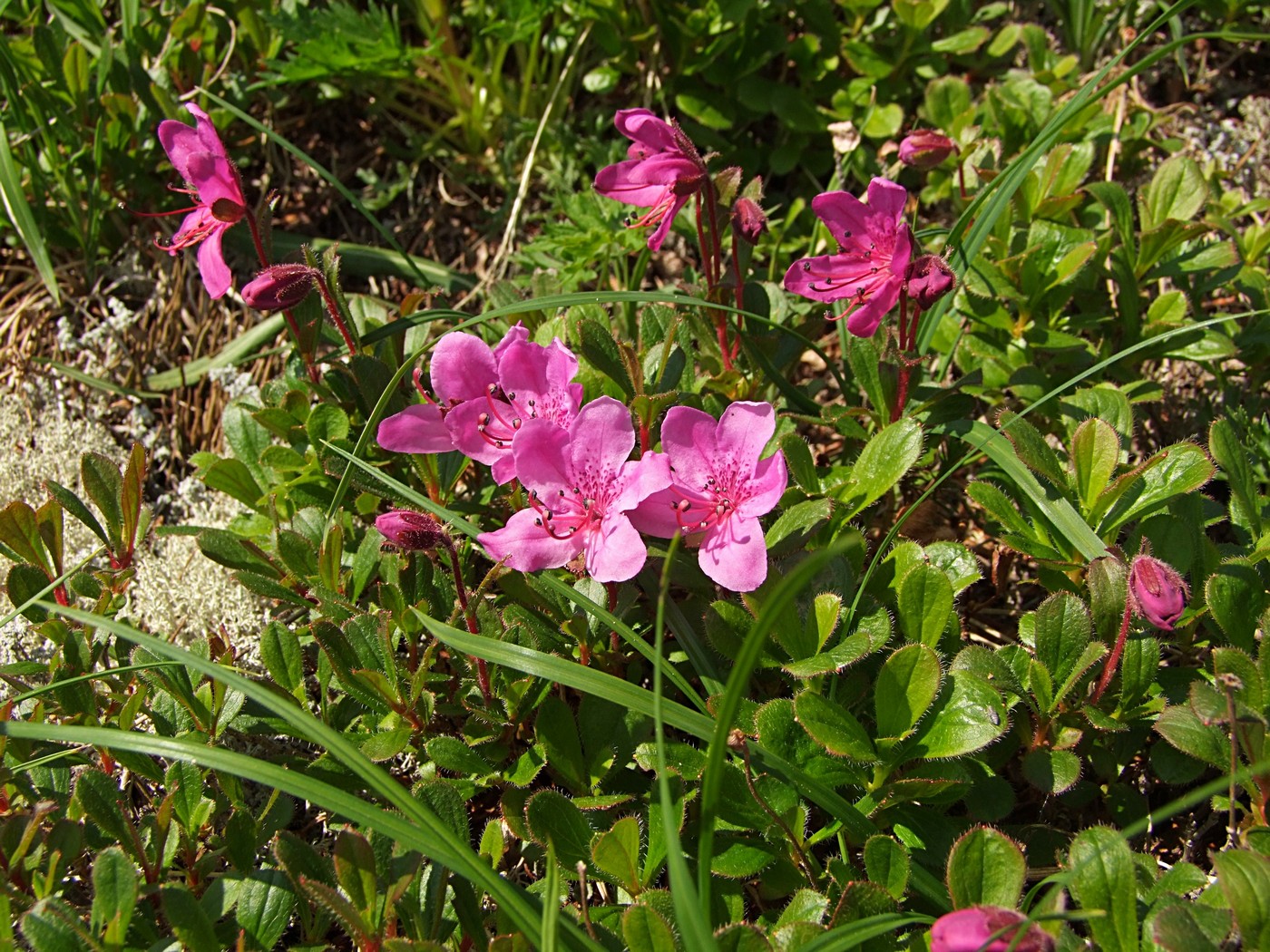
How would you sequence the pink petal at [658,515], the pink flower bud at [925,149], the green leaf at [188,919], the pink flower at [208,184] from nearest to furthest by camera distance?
1. the green leaf at [188,919]
2. the pink petal at [658,515]
3. the pink flower at [208,184]
4. the pink flower bud at [925,149]

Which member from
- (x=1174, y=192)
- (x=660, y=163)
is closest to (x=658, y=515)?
(x=660, y=163)

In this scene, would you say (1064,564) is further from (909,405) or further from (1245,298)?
(1245,298)

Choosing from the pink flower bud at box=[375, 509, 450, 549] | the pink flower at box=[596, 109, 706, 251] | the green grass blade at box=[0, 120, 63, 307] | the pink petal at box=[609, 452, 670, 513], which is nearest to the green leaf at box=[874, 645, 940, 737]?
the pink petal at box=[609, 452, 670, 513]

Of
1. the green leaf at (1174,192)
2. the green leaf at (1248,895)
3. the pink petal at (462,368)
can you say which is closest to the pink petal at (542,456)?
the pink petal at (462,368)

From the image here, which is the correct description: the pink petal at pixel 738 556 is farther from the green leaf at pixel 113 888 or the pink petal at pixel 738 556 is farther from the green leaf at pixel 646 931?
the green leaf at pixel 113 888

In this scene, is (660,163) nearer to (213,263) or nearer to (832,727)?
(213,263)
